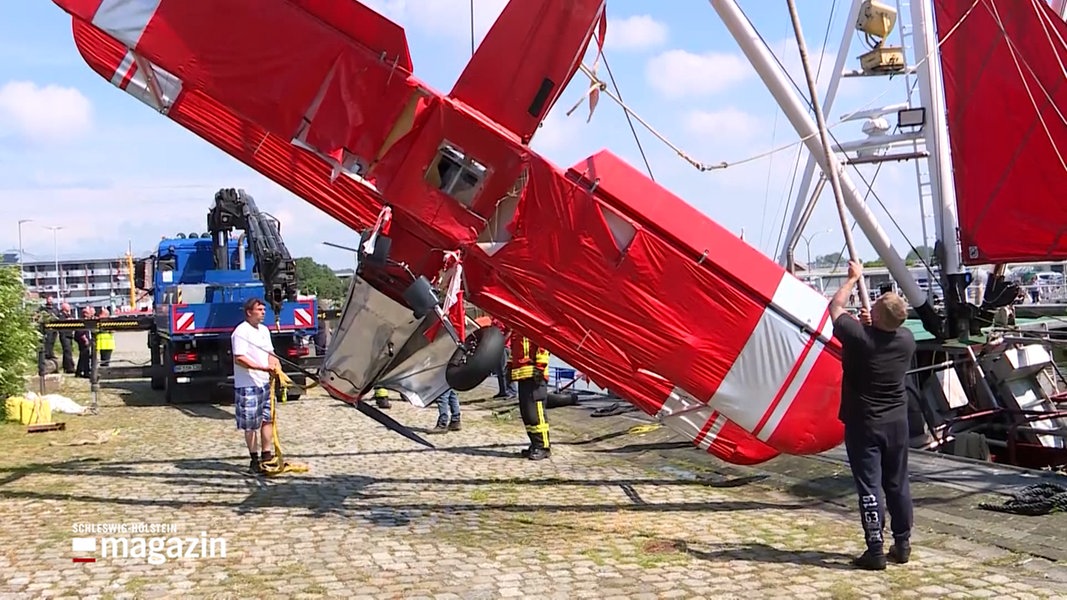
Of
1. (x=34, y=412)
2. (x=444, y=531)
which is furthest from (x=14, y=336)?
(x=444, y=531)

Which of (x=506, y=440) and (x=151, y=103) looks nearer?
(x=151, y=103)

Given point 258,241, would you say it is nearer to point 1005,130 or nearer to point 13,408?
point 13,408

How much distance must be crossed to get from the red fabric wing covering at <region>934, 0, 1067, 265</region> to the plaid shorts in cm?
777

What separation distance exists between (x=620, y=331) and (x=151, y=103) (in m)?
4.11

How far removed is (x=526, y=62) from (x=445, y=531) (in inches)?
136

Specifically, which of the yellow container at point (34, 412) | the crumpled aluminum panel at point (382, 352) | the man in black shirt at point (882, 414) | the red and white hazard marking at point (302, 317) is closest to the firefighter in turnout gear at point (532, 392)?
the crumpled aluminum panel at point (382, 352)

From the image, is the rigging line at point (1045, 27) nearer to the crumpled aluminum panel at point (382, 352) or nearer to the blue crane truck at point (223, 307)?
the crumpled aluminum panel at point (382, 352)

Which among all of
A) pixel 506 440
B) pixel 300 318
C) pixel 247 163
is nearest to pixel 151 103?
pixel 247 163

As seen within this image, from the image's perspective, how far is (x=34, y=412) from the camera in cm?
1326

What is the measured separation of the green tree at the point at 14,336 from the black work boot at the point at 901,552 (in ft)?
40.5

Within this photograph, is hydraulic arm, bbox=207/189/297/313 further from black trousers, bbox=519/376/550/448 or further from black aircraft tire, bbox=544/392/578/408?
black trousers, bbox=519/376/550/448

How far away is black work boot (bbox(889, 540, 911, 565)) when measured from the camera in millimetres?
5812

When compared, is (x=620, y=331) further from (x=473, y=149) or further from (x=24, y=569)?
(x=24, y=569)

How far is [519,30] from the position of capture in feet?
21.5
